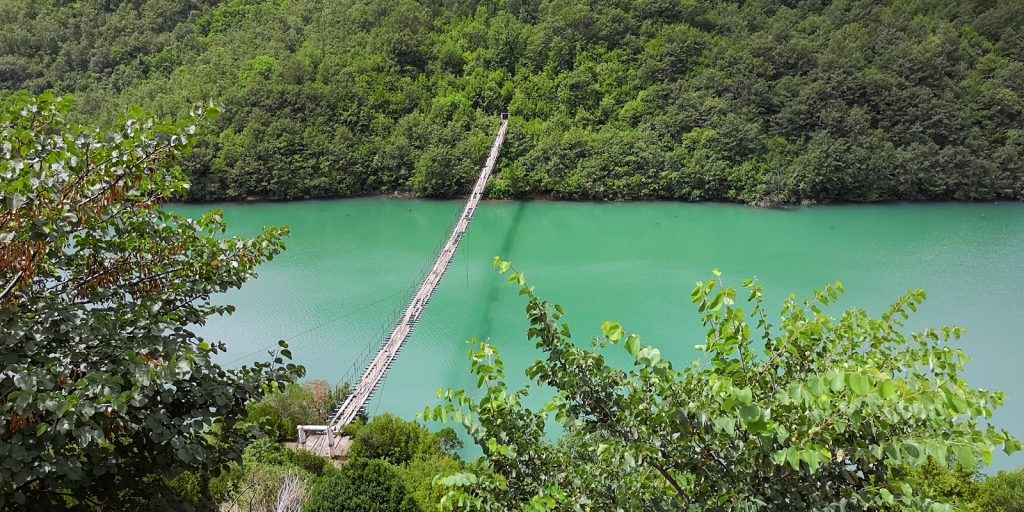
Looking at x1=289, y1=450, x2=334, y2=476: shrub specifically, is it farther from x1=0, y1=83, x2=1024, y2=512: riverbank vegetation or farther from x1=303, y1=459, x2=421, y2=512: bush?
x1=0, y1=83, x2=1024, y2=512: riverbank vegetation

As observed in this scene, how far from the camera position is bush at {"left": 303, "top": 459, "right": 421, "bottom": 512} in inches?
140

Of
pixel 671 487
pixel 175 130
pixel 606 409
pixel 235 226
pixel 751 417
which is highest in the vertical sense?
pixel 175 130

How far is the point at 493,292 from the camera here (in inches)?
403

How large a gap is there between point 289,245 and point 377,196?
14.7 feet

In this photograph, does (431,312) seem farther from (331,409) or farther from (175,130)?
(175,130)

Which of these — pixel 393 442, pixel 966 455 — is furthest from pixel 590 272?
pixel 966 455

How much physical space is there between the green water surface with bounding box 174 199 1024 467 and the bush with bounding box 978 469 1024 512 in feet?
6.88

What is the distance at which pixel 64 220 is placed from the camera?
62.9 inches

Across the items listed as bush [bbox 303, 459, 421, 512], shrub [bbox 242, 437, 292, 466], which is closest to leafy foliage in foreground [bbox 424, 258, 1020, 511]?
bush [bbox 303, 459, 421, 512]

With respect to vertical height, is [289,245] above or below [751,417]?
below

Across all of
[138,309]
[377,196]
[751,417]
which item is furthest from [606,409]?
[377,196]

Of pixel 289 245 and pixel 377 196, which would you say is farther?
pixel 377 196

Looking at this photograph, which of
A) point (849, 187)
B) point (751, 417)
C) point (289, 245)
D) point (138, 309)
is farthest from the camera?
point (849, 187)

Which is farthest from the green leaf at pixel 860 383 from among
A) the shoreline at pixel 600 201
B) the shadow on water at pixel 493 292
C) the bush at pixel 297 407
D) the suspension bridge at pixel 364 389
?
the shoreline at pixel 600 201
